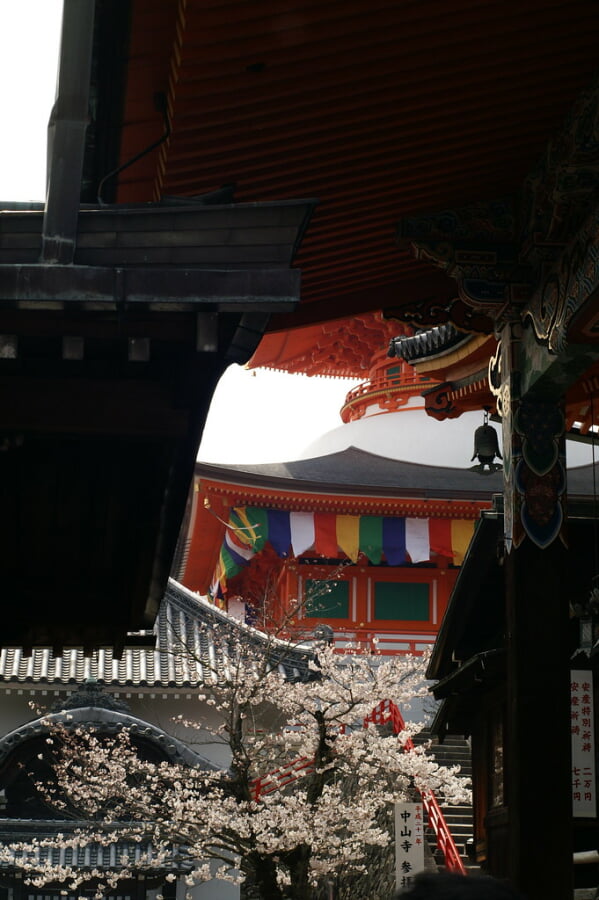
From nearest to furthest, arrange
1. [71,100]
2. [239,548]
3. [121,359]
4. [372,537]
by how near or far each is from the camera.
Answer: [71,100]
[121,359]
[239,548]
[372,537]

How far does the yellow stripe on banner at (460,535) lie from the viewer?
28.2m

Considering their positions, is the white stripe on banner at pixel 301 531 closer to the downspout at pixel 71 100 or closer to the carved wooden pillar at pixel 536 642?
the carved wooden pillar at pixel 536 642

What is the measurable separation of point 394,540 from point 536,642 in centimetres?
1937

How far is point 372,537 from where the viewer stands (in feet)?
92.9

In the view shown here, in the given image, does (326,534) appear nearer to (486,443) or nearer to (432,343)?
(432,343)

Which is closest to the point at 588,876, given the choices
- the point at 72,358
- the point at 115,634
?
the point at 115,634

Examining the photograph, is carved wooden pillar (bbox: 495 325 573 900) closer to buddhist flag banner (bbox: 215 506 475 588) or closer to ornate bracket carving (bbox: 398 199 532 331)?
ornate bracket carving (bbox: 398 199 532 331)

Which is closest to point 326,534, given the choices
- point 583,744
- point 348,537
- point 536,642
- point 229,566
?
point 348,537


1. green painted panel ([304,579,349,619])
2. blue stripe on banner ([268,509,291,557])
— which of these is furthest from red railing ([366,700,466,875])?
blue stripe on banner ([268,509,291,557])

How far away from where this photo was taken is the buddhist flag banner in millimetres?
27891

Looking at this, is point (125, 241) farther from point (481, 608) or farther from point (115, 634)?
point (481, 608)

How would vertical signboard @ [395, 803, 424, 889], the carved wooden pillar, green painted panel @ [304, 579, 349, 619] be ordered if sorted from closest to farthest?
the carved wooden pillar
vertical signboard @ [395, 803, 424, 889]
green painted panel @ [304, 579, 349, 619]

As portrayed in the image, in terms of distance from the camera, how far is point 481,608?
1122cm

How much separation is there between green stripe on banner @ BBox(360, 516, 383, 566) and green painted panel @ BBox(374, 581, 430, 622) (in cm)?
66
